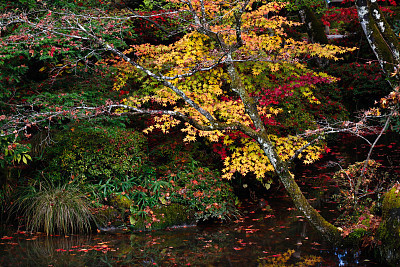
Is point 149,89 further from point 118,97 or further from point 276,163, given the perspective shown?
point 276,163

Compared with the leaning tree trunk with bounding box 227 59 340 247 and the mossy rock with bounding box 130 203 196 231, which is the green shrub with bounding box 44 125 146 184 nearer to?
the mossy rock with bounding box 130 203 196 231

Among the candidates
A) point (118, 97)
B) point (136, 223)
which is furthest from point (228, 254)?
point (118, 97)

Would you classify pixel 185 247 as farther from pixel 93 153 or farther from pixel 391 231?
pixel 391 231

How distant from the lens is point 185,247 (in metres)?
6.84

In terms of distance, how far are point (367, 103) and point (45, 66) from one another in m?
12.8

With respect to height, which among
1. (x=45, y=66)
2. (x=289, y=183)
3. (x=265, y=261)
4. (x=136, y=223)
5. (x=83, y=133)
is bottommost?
(x=265, y=261)

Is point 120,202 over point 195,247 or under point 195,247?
over

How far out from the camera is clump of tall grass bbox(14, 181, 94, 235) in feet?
24.3

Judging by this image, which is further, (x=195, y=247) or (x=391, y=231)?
(x=195, y=247)

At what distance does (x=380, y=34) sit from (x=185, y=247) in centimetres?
534

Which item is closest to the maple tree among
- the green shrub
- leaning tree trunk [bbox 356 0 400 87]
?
the green shrub

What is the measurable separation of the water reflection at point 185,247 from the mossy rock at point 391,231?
1.51 feet

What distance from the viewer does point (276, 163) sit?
634cm

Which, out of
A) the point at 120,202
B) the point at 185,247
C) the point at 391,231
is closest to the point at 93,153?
the point at 120,202
